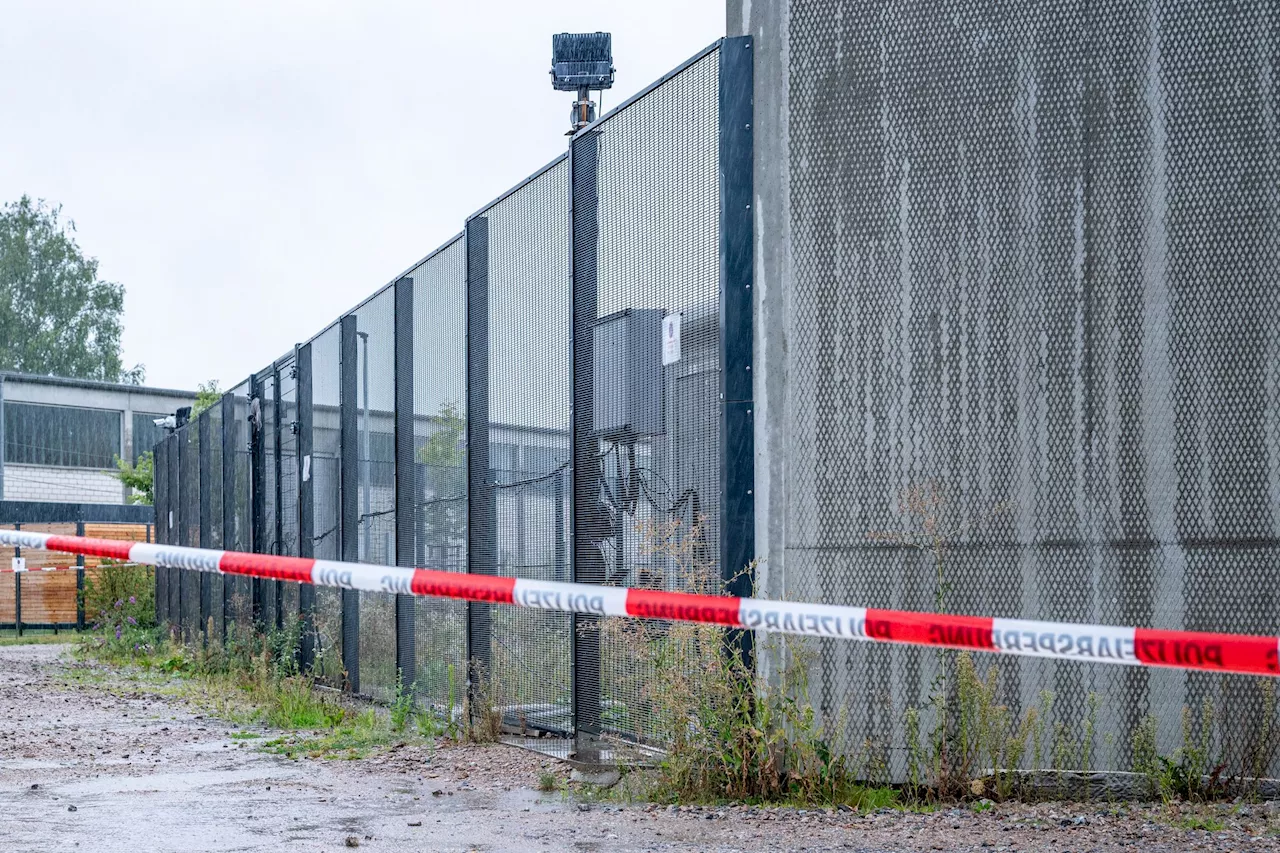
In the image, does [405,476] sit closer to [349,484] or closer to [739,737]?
[349,484]

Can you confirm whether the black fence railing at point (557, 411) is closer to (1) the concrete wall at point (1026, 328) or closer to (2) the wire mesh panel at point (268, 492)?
(1) the concrete wall at point (1026, 328)

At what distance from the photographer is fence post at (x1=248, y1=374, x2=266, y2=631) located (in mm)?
14500

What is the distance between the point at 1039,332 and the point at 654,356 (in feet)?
5.83

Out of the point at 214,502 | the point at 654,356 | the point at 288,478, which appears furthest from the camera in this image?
the point at 214,502

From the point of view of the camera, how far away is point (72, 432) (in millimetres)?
41719

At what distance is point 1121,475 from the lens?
5.97 meters

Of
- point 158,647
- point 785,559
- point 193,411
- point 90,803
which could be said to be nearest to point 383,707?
point 90,803

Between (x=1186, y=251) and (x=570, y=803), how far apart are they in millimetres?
3518

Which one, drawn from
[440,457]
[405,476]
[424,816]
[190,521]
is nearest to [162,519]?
[190,521]

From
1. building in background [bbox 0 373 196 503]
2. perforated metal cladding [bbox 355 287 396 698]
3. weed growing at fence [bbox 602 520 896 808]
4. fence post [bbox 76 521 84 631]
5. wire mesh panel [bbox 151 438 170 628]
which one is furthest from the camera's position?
building in background [bbox 0 373 196 503]

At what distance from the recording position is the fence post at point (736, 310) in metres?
6.43

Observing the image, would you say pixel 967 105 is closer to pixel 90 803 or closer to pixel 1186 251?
pixel 1186 251

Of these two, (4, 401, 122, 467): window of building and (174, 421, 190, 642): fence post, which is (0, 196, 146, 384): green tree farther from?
(174, 421, 190, 642): fence post

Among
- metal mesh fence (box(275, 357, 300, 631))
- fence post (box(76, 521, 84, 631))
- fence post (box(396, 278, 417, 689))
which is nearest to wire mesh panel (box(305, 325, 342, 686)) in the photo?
metal mesh fence (box(275, 357, 300, 631))
